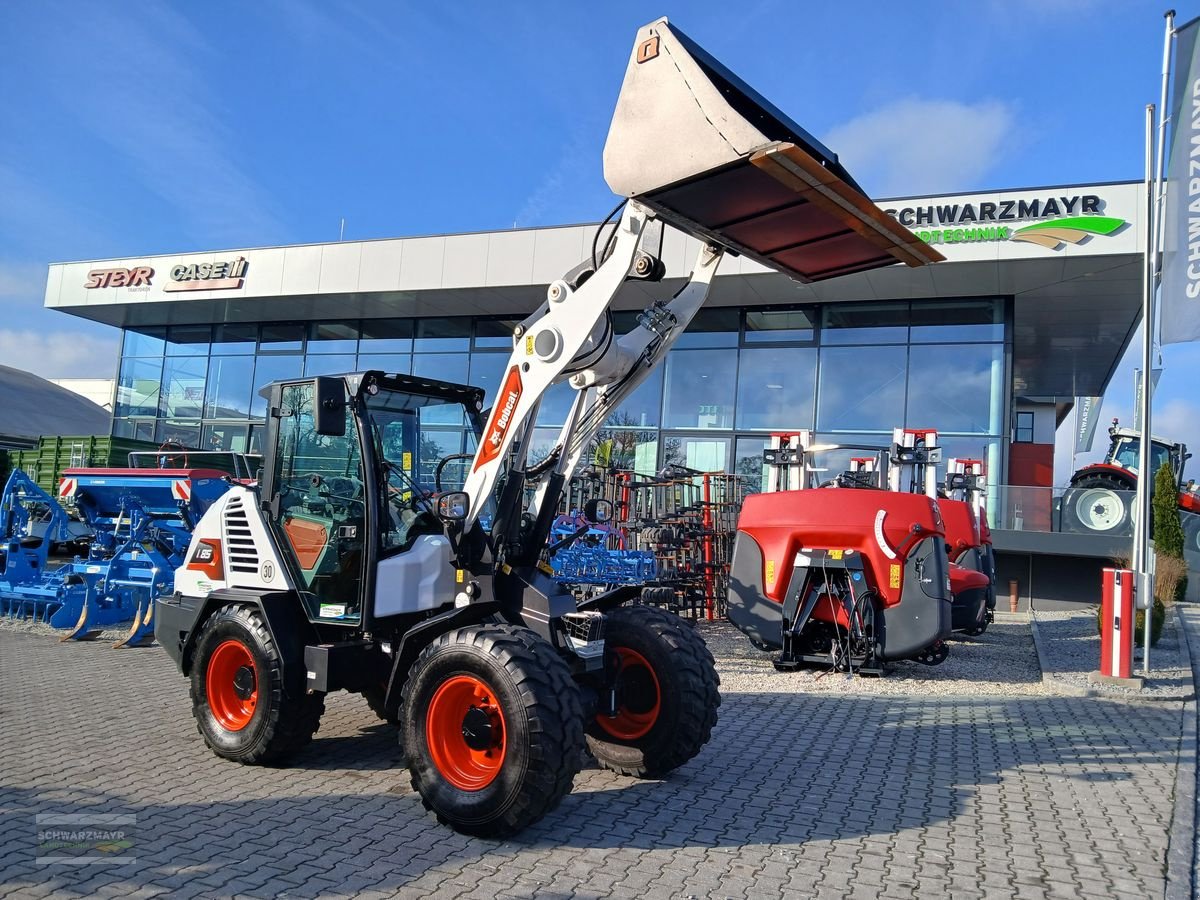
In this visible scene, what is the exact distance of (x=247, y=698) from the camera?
5.38 metres

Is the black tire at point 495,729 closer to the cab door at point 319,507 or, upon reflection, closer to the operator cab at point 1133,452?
the cab door at point 319,507

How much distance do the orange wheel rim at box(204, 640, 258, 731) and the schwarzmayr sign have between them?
11929 mm

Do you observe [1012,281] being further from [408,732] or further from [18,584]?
[18,584]

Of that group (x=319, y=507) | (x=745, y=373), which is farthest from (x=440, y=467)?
(x=745, y=373)

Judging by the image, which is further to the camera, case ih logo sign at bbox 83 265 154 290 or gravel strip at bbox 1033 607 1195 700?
case ih logo sign at bbox 83 265 154 290

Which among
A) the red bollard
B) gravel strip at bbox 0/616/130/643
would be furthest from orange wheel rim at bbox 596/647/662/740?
gravel strip at bbox 0/616/130/643

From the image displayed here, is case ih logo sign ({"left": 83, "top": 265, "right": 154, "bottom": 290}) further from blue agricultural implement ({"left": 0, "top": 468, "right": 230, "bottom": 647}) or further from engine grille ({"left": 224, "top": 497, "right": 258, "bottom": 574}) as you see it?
engine grille ({"left": 224, "top": 497, "right": 258, "bottom": 574})

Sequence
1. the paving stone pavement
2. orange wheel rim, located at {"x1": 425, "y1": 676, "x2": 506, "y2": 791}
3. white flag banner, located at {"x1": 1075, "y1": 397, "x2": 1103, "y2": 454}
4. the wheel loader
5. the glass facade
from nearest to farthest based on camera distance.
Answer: the paving stone pavement < the wheel loader < orange wheel rim, located at {"x1": 425, "y1": 676, "x2": 506, "y2": 791} < the glass facade < white flag banner, located at {"x1": 1075, "y1": 397, "x2": 1103, "y2": 454}

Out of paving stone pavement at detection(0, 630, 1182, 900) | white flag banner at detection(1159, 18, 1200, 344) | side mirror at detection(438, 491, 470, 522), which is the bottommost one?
paving stone pavement at detection(0, 630, 1182, 900)

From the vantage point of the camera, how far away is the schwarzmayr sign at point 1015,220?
1396 centimetres

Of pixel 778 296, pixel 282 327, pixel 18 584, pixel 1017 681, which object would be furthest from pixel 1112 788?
pixel 282 327

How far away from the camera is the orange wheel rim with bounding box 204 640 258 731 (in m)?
5.40

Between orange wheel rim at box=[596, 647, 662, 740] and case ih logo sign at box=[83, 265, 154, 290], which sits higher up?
case ih logo sign at box=[83, 265, 154, 290]

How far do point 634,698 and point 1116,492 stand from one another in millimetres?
12960
